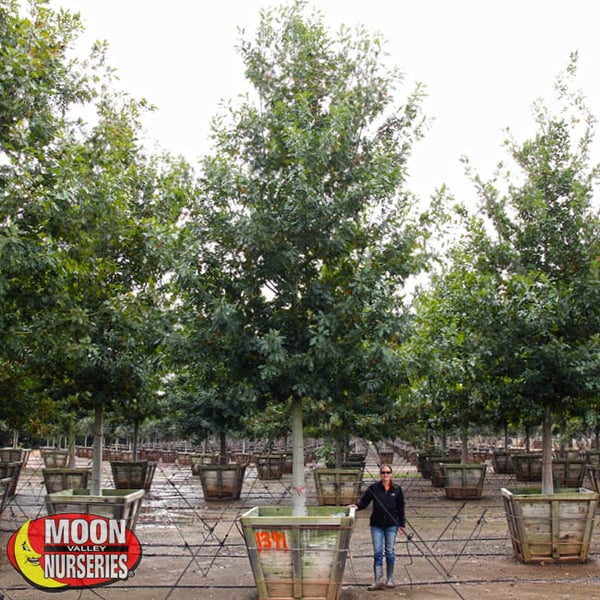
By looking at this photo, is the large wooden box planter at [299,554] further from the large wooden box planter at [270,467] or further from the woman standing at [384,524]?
the large wooden box planter at [270,467]

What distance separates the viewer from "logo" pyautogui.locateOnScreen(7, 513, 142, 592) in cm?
777

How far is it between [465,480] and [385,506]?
1090 centimetres

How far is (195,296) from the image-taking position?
8.89m

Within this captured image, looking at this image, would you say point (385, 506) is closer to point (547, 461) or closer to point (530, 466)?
point (547, 461)

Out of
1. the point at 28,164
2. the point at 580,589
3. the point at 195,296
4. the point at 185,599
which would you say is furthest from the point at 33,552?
the point at 580,589

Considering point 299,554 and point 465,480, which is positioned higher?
point 299,554

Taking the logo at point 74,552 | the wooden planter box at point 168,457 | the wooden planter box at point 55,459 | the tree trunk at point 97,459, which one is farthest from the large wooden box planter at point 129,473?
the wooden planter box at point 168,457

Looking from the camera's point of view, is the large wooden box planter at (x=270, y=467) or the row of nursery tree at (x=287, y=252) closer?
the row of nursery tree at (x=287, y=252)

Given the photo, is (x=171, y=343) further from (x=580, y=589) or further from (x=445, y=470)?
(x=445, y=470)

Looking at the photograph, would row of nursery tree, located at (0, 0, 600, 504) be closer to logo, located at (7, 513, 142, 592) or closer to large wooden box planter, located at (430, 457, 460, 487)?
logo, located at (7, 513, 142, 592)

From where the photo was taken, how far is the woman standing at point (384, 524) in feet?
28.6

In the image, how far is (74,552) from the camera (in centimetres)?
796

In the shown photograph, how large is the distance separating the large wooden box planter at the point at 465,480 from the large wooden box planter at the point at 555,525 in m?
9.35

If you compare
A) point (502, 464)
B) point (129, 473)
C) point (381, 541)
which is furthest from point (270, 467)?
point (381, 541)
